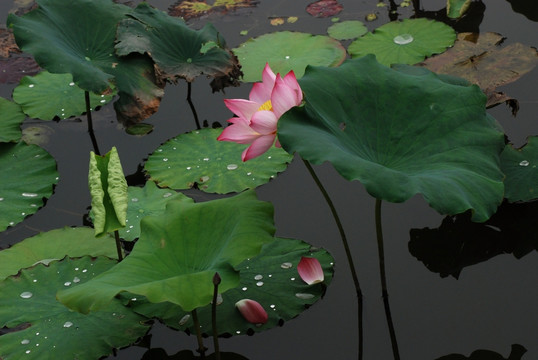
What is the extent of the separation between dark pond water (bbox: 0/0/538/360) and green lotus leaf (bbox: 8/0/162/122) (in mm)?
194


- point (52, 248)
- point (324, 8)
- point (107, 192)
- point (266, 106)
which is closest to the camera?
point (107, 192)

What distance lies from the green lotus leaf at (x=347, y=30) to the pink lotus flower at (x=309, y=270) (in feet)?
5.32

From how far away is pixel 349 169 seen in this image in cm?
173

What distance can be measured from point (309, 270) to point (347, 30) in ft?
5.66

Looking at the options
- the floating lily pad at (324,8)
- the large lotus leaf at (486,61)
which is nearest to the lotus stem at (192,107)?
the floating lily pad at (324,8)

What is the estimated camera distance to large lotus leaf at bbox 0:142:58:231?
2.61m

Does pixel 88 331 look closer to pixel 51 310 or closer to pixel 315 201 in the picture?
pixel 51 310

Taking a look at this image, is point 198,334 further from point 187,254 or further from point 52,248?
point 52,248

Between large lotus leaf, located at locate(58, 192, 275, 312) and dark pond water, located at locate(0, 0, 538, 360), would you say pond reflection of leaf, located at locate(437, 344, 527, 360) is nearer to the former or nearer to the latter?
dark pond water, located at locate(0, 0, 538, 360)

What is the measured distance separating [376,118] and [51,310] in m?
1.02

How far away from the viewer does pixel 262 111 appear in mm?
1933

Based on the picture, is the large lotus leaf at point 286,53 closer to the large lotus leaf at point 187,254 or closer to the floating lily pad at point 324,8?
the floating lily pad at point 324,8

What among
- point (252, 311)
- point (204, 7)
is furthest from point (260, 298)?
point (204, 7)

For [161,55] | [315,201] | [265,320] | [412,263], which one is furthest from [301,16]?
[265,320]
